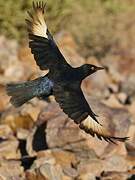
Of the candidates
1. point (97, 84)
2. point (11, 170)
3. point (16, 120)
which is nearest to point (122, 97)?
point (97, 84)

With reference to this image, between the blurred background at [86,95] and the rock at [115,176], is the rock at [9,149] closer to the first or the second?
the blurred background at [86,95]

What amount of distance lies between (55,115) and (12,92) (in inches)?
71.2

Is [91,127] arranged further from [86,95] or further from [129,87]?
[129,87]

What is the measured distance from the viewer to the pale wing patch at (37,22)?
26.0 ft

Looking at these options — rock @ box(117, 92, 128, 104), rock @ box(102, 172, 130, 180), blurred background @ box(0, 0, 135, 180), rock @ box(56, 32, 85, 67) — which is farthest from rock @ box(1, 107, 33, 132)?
rock @ box(56, 32, 85, 67)

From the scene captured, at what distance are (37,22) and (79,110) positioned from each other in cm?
115

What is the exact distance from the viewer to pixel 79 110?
732 cm

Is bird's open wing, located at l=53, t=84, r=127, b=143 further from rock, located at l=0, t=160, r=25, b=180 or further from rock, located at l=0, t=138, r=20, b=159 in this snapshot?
rock, located at l=0, t=138, r=20, b=159

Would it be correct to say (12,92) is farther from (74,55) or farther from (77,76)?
(74,55)

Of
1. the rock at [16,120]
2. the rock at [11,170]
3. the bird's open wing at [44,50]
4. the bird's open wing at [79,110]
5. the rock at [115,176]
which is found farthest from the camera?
the rock at [16,120]

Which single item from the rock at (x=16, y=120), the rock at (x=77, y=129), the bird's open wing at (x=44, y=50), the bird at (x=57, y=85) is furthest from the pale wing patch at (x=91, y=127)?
the rock at (x=16, y=120)

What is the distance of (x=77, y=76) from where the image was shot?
766cm

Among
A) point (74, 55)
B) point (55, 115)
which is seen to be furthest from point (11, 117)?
point (74, 55)

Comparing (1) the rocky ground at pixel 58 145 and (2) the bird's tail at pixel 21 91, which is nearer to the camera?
(2) the bird's tail at pixel 21 91
